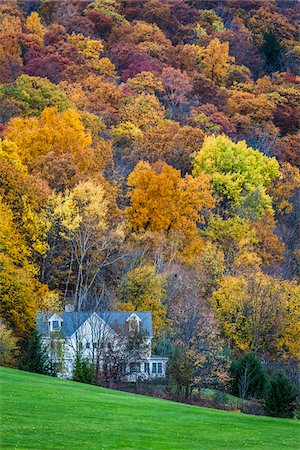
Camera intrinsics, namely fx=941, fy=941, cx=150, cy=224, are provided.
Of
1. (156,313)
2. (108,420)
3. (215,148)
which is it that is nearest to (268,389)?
(108,420)

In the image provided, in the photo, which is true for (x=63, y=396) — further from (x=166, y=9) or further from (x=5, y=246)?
(x=166, y=9)

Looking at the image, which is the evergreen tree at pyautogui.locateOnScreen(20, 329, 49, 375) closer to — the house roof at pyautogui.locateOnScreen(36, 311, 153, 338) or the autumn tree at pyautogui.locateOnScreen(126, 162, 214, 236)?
the house roof at pyautogui.locateOnScreen(36, 311, 153, 338)

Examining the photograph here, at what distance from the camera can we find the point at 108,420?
26922 millimetres

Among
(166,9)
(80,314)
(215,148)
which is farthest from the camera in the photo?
(166,9)

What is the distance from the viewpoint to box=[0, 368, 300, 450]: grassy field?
74.4ft

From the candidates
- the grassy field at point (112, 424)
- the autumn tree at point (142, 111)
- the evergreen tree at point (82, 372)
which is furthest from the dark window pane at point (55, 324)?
the autumn tree at point (142, 111)

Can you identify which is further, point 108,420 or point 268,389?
point 268,389

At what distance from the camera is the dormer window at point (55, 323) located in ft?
167

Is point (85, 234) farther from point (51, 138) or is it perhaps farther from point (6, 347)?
point (6, 347)

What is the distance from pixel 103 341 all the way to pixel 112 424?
2292 centimetres

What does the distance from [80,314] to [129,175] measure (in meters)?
20.0

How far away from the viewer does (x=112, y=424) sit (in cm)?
Answer: 2619

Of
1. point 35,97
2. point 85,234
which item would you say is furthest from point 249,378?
point 35,97

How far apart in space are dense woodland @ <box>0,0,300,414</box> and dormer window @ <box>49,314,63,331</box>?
2.60 ft
